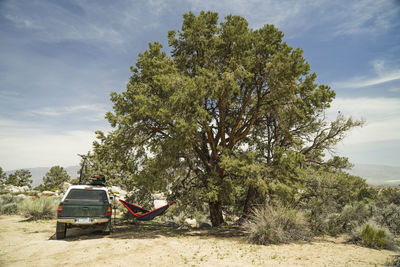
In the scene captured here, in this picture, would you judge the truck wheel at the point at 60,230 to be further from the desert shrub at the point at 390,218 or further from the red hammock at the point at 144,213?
the desert shrub at the point at 390,218

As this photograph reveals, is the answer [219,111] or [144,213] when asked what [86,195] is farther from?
[219,111]

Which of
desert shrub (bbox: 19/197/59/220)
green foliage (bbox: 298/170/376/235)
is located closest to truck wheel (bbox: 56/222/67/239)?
desert shrub (bbox: 19/197/59/220)

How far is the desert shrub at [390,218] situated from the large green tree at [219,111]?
3.22m

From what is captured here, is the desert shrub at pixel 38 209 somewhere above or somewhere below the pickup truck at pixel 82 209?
below

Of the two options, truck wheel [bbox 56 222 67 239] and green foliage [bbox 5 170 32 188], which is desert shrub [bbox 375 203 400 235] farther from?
green foliage [bbox 5 170 32 188]

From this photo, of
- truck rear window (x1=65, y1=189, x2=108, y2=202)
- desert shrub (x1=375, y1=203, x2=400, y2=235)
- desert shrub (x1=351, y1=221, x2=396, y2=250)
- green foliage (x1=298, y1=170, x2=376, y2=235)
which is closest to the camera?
desert shrub (x1=351, y1=221, x2=396, y2=250)

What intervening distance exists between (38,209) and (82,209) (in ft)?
21.8

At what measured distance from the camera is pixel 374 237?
754cm

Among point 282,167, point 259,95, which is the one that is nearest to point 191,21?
point 259,95

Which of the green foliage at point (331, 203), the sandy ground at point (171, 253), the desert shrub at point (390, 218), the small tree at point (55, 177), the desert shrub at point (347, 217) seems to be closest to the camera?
the sandy ground at point (171, 253)

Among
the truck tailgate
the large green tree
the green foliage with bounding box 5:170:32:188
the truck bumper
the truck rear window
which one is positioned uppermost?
the large green tree

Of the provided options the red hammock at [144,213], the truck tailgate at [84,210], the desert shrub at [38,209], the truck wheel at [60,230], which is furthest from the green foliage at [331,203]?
the desert shrub at [38,209]

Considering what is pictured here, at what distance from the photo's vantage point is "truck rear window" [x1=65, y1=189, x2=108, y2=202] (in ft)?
26.2

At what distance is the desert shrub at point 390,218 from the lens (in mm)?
9414
